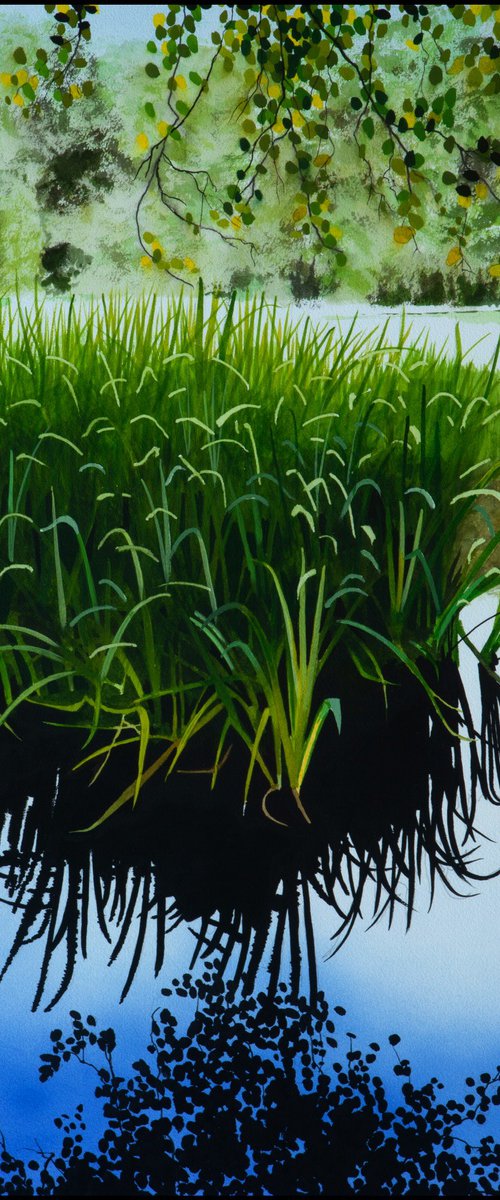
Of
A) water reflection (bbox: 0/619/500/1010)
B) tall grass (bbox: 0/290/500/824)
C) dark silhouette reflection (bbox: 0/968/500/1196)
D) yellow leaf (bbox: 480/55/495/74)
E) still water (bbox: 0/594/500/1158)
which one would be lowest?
dark silhouette reflection (bbox: 0/968/500/1196)

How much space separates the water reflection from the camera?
4.66 feet

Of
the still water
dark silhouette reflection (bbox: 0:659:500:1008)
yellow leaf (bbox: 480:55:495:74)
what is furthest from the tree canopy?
the still water

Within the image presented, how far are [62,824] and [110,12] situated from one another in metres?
1.65

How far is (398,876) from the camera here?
1513 millimetres

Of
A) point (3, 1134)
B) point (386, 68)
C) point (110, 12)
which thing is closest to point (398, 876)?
point (3, 1134)

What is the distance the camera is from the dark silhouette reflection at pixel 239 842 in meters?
1.42

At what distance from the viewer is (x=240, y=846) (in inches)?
57.9

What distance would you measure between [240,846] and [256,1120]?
0.35 meters

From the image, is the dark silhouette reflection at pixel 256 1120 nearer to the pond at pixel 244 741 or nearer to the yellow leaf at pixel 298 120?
the pond at pixel 244 741

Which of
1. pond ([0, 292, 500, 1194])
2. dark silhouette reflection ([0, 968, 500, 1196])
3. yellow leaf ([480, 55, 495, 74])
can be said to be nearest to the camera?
dark silhouette reflection ([0, 968, 500, 1196])

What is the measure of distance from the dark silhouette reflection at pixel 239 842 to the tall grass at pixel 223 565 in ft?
0.12

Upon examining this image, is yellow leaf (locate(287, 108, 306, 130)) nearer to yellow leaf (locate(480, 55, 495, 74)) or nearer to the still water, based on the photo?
yellow leaf (locate(480, 55, 495, 74))

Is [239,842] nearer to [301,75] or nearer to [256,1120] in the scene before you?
[256,1120]

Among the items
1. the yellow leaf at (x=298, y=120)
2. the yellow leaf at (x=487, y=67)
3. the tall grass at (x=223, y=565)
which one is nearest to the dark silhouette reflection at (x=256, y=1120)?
the tall grass at (x=223, y=565)
